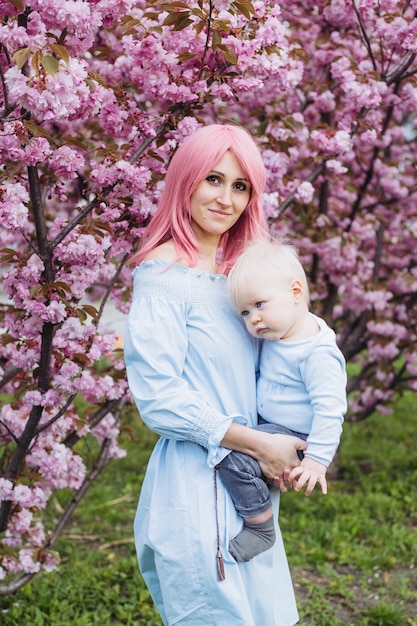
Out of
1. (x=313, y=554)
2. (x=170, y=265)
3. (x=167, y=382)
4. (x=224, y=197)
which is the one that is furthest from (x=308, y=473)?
(x=313, y=554)

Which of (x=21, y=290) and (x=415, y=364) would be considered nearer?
(x=21, y=290)

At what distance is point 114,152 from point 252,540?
4.27ft

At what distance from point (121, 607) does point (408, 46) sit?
2.72 m

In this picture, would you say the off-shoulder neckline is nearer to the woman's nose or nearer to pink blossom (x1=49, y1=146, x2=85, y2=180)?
the woman's nose

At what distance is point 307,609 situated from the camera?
3.53 meters

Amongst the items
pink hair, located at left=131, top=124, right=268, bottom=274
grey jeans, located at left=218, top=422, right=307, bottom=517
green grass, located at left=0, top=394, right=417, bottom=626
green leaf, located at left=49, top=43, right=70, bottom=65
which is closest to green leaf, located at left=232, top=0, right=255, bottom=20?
pink hair, located at left=131, top=124, right=268, bottom=274

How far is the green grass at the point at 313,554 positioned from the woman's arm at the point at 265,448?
1786 millimetres

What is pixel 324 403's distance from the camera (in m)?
1.90

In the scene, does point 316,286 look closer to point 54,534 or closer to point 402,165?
point 402,165

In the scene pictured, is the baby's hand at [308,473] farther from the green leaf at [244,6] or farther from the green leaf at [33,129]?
the green leaf at [244,6]

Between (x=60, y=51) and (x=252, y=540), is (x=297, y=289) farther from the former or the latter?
(x=60, y=51)

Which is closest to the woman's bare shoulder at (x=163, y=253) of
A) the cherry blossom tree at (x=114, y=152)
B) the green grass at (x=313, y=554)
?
the cherry blossom tree at (x=114, y=152)

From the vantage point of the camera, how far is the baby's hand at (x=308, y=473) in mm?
1896

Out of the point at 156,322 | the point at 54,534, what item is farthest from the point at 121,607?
the point at 156,322
